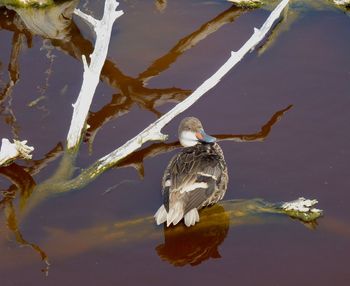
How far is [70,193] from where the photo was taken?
7328mm

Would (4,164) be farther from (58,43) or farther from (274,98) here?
(274,98)

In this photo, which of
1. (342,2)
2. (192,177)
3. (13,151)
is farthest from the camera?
(342,2)

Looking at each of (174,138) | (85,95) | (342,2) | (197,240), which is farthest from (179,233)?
(342,2)

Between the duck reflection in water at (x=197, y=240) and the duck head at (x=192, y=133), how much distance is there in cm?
81

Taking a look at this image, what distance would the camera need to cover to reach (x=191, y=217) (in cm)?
695

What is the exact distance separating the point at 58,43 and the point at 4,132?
6.97ft

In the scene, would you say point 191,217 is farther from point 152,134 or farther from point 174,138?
point 174,138

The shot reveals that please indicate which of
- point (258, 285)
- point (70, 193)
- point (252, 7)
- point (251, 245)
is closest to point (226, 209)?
point (251, 245)

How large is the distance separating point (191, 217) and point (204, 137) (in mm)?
1070

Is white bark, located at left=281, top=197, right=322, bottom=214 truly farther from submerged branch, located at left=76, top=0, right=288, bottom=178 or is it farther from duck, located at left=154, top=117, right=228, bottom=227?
submerged branch, located at left=76, top=0, right=288, bottom=178

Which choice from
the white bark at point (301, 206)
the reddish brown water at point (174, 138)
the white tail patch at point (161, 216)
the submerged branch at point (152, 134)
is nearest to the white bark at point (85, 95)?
the reddish brown water at point (174, 138)

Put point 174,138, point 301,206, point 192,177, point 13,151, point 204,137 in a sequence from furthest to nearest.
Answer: point 174,138 < point 204,137 < point 13,151 < point 192,177 < point 301,206

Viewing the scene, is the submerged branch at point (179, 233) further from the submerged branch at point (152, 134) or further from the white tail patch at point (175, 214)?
the submerged branch at point (152, 134)

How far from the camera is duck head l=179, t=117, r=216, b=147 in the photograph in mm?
7688
